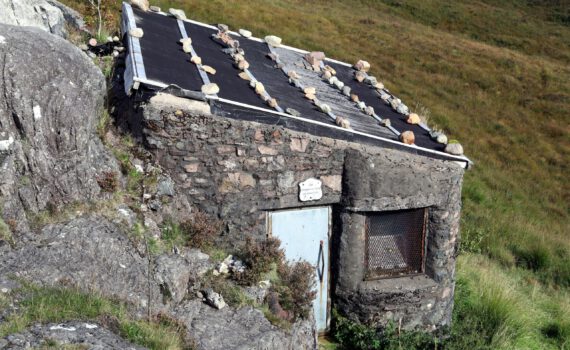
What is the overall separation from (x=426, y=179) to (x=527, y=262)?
6812 mm

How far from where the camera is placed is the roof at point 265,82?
310 inches

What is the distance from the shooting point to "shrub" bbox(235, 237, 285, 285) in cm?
725

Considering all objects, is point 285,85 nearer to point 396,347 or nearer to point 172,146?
point 172,146

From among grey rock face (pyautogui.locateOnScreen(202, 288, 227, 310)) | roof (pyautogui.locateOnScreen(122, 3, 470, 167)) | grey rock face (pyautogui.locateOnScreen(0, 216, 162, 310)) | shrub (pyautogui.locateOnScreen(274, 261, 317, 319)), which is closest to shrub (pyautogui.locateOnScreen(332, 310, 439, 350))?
shrub (pyautogui.locateOnScreen(274, 261, 317, 319))

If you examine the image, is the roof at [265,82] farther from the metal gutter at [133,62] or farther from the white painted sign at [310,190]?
the white painted sign at [310,190]

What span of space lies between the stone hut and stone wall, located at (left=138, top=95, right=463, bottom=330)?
0.01 m

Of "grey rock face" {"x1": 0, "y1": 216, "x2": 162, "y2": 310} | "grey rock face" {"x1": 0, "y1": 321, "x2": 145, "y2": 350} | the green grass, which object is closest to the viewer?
"grey rock face" {"x1": 0, "y1": 321, "x2": 145, "y2": 350}

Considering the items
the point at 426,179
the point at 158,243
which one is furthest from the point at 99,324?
the point at 426,179

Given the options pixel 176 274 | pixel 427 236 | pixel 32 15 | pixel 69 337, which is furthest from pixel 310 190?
pixel 32 15

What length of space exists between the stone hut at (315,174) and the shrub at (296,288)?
0.49 m

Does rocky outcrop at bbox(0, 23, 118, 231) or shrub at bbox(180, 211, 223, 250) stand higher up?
rocky outcrop at bbox(0, 23, 118, 231)

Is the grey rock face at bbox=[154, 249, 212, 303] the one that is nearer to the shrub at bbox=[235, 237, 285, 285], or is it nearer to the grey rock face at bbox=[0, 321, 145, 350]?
the shrub at bbox=[235, 237, 285, 285]

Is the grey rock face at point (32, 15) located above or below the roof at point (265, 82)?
above

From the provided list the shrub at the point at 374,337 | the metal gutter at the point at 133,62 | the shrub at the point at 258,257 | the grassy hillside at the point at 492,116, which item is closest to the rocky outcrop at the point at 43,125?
the metal gutter at the point at 133,62
